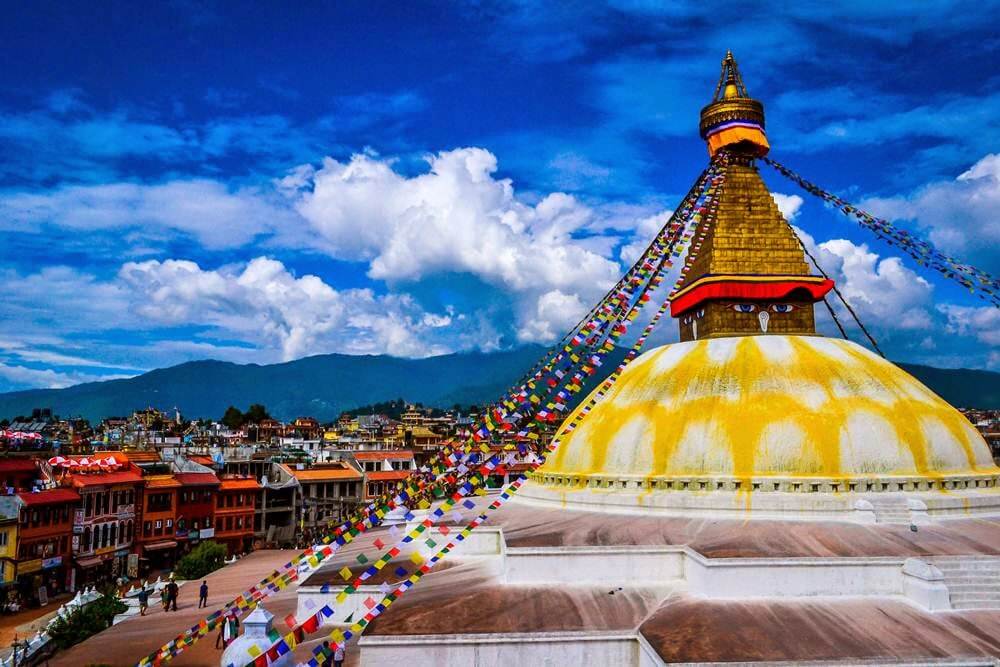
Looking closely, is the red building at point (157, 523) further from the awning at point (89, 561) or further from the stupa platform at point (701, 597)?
the stupa platform at point (701, 597)

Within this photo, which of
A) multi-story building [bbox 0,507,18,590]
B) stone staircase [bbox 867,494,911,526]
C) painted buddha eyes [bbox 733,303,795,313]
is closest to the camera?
stone staircase [bbox 867,494,911,526]

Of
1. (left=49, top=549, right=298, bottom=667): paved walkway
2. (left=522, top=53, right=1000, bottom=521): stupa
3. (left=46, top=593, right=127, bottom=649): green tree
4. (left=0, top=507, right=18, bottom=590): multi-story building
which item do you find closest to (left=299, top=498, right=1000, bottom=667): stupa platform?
(left=522, top=53, right=1000, bottom=521): stupa

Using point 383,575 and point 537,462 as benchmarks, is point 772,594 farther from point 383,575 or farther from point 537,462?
point 383,575

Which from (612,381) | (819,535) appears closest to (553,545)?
(819,535)

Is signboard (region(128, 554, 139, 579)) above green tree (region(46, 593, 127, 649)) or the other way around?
the other way around

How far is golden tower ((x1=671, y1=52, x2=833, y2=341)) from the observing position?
50.1ft

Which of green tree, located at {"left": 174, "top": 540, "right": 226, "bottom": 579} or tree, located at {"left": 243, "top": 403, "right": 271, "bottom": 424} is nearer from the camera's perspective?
green tree, located at {"left": 174, "top": 540, "right": 226, "bottom": 579}

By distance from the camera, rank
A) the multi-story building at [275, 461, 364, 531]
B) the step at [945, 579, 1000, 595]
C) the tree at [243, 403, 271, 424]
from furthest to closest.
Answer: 1. the tree at [243, 403, 271, 424]
2. the multi-story building at [275, 461, 364, 531]
3. the step at [945, 579, 1000, 595]

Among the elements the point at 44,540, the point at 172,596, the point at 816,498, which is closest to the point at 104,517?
the point at 44,540

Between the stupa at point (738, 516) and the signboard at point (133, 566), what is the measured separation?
52.4ft

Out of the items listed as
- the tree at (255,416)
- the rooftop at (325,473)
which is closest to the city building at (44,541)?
the rooftop at (325,473)

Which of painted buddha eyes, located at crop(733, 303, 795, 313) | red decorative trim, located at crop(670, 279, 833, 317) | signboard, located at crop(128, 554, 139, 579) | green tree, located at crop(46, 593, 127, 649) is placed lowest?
signboard, located at crop(128, 554, 139, 579)

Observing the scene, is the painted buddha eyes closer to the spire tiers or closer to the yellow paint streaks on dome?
the yellow paint streaks on dome

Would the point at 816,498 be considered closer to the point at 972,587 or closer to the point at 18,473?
the point at 972,587
